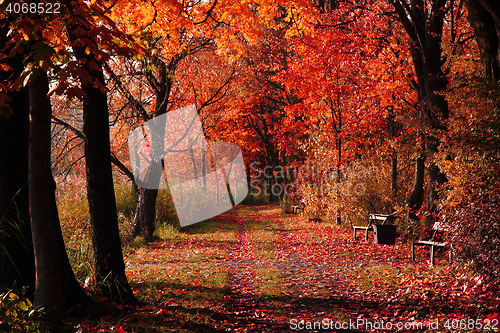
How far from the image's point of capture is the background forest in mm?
3406

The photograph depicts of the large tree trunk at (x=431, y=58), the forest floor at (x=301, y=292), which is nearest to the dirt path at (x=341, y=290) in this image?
the forest floor at (x=301, y=292)

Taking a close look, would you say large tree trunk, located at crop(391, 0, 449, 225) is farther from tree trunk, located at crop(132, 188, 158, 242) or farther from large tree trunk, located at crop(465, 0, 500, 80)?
tree trunk, located at crop(132, 188, 158, 242)

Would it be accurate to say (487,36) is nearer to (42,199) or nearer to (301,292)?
(301,292)

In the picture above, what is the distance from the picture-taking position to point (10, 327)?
3.03m

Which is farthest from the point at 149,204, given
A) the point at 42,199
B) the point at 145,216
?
the point at 42,199

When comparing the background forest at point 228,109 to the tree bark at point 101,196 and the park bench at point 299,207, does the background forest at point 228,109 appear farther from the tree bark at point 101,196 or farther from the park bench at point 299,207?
the park bench at point 299,207

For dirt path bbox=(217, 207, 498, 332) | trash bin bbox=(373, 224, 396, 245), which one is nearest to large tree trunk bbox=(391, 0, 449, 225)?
trash bin bbox=(373, 224, 396, 245)

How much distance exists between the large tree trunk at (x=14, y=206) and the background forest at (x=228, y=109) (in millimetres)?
13

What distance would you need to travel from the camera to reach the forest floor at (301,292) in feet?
14.5

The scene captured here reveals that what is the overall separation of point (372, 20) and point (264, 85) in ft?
39.5

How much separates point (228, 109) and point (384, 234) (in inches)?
493

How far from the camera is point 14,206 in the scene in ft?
13.9

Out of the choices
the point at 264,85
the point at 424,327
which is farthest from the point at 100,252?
the point at 264,85

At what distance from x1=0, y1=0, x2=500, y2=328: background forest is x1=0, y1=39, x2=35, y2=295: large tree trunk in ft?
0.04
